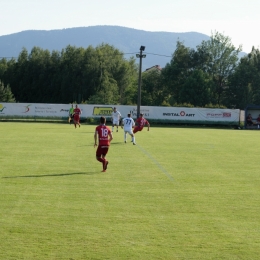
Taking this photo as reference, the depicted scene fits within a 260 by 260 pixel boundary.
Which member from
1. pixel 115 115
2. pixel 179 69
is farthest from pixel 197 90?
pixel 115 115

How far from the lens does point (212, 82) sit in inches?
3088

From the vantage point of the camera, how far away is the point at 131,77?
9606 centimetres

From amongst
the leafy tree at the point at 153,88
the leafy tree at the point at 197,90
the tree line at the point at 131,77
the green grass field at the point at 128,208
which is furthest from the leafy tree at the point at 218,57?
the green grass field at the point at 128,208

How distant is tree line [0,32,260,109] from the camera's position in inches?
3086

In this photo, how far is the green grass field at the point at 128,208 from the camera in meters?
7.57

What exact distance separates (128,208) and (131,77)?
86525 mm

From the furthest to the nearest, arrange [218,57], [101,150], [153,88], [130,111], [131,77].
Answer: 1. [131,77]
2. [153,88]
3. [218,57]
4. [130,111]
5. [101,150]

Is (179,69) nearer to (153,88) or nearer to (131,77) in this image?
(153,88)

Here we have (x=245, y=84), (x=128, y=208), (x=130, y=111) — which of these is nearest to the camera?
(x=128, y=208)

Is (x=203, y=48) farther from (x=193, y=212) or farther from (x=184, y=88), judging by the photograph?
(x=193, y=212)

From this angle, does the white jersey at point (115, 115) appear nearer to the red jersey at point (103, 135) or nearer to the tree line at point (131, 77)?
the red jersey at point (103, 135)

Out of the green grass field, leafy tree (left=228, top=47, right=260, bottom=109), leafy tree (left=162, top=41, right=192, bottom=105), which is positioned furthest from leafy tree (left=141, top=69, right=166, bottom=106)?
the green grass field

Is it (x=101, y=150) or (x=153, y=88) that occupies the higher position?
(x=153, y=88)

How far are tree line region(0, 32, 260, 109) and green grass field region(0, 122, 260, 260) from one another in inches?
2231
